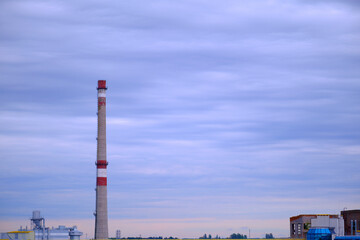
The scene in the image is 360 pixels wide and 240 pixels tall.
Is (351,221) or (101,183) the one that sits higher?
(101,183)

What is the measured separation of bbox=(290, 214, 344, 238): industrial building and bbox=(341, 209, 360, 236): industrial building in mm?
1798

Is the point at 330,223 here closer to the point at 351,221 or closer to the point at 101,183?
the point at 351,221

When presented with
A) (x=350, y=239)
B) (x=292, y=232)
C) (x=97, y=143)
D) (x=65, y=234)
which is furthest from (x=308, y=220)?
(x=65, y=234)

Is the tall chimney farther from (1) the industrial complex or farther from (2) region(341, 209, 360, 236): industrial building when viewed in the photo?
(2) region(341, 209, 360, 236): industrial building

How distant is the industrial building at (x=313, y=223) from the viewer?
108 meters

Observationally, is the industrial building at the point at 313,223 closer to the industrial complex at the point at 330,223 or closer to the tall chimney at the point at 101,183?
the industrial complex at the point at 330,223

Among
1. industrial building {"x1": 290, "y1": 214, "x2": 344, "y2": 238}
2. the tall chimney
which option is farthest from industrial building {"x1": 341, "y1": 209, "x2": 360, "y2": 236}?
the tall chimney

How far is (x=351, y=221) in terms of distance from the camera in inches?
4459

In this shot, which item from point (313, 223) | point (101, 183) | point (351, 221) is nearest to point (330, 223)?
point (313, 223)

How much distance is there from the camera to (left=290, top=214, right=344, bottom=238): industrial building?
353 ft

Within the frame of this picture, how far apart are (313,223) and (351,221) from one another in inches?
319

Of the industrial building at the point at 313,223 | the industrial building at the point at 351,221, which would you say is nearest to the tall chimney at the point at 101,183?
the industrial building at the point at 313,223

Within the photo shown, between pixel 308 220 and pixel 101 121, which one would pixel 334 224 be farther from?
pixel 101 121

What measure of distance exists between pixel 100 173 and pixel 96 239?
49.0 feet
